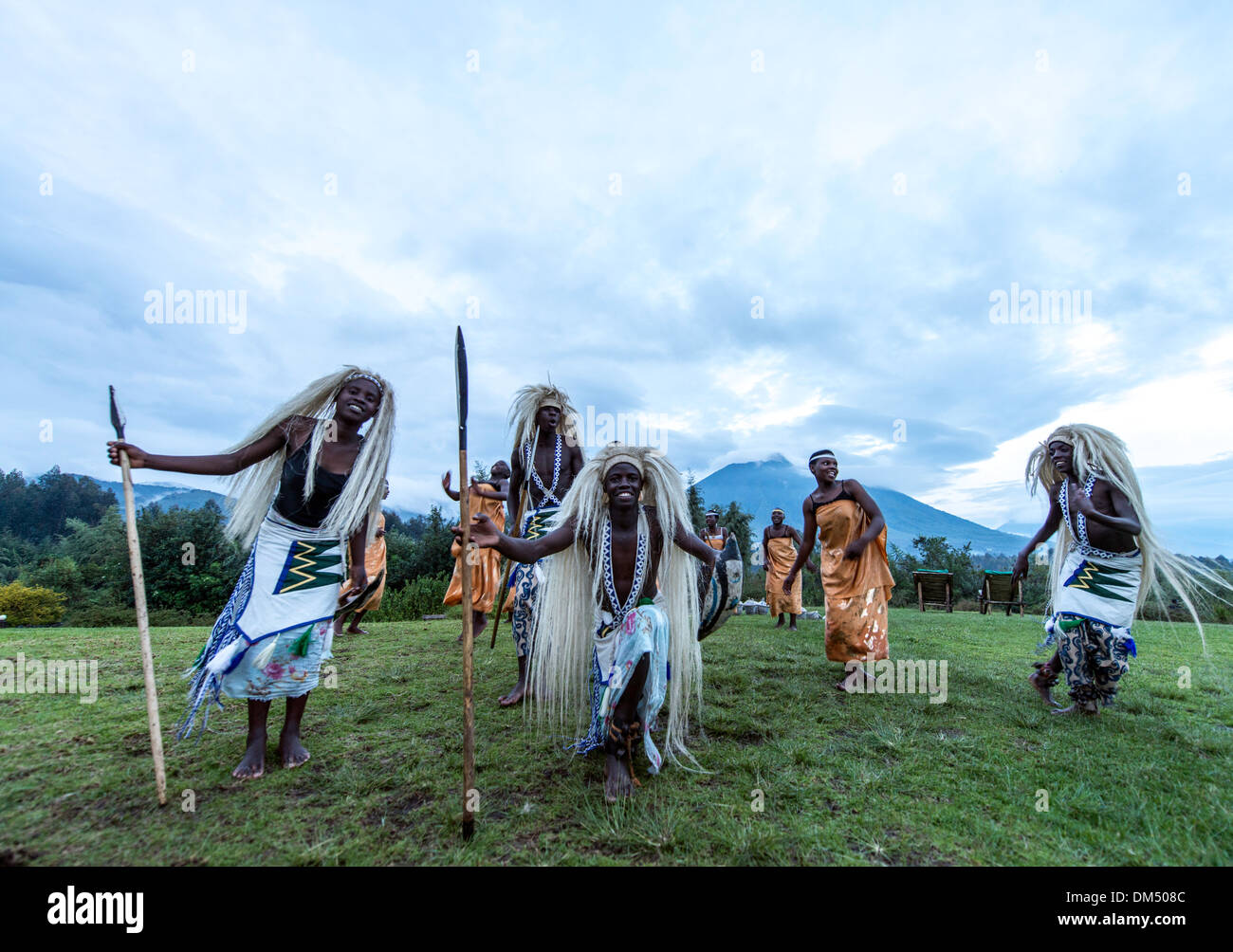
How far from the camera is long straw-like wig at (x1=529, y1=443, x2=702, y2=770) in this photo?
3664 millimetres

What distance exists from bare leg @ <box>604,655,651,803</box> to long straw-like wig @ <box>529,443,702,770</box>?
0.48m

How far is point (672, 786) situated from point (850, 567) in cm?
321

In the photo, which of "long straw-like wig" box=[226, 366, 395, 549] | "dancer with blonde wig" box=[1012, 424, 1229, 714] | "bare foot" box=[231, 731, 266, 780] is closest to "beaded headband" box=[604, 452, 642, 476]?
"long straw-like wig" box=[226, 366, 395, 549]

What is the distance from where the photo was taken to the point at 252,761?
3139 mm

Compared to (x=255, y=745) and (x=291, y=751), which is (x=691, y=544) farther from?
(x=255, y=745)

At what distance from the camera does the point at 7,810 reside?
103 inches

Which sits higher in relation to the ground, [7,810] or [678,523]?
[678,523]

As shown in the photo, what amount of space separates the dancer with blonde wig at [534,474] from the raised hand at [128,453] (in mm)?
2462

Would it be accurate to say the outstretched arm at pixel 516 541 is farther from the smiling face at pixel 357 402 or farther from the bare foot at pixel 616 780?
the bare foot at pixel 616 780

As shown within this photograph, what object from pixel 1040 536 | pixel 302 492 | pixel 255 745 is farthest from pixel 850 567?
pixel 255 745

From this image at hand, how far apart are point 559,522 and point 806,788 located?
204 cm

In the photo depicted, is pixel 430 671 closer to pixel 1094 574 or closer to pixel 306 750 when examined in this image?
pixel 306 750

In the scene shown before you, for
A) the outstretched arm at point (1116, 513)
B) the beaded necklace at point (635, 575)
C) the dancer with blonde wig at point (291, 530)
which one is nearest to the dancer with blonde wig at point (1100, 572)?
the outstretched arm at point (1116, 513)
